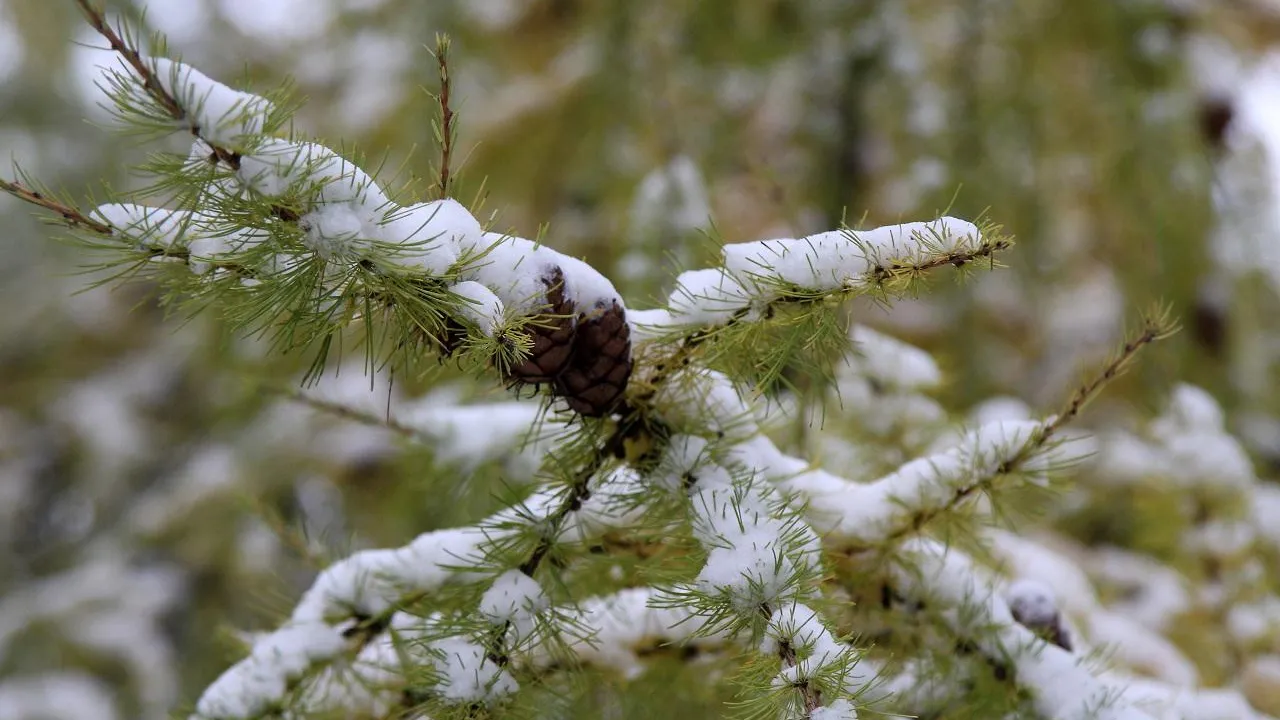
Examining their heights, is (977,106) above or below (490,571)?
above

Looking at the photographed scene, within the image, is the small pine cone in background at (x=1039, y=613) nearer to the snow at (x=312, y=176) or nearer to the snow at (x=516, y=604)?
the snow at (x=516, y=604)

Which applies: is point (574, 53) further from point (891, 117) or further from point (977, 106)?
point (977, 106)

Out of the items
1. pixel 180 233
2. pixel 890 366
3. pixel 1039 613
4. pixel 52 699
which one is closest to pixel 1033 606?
pixel 1039 613

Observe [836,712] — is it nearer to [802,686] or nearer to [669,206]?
[802,686]

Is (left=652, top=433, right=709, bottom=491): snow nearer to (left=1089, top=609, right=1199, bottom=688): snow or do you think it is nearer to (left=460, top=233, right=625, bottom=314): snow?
(left=460, top=233, right=625, bottom=314): snow

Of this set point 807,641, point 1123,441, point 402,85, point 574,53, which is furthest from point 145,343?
point 807,641

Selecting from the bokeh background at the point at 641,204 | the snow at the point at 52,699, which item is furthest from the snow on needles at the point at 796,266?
the snow at the point at 52,699
